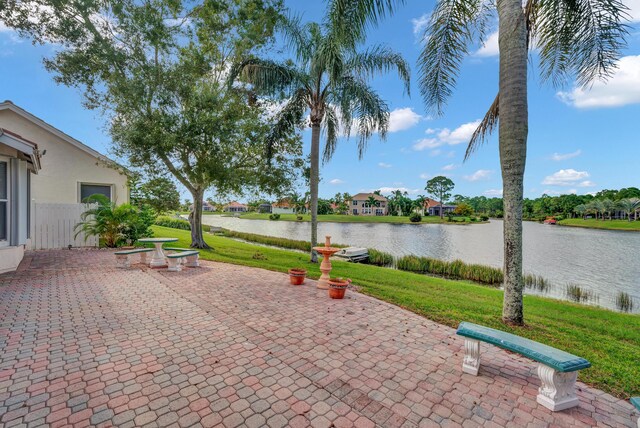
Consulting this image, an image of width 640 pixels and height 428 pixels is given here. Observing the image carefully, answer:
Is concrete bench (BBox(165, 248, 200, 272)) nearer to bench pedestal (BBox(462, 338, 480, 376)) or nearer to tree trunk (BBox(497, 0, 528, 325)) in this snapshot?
bench pedestal (BBox(462, 338, 480, 376))

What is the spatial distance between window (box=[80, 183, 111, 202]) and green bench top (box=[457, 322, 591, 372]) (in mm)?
15893

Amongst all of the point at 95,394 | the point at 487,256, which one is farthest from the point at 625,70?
the point at 487,256

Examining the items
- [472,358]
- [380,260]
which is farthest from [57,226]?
[380,260]

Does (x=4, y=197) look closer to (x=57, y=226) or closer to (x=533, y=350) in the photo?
(x=57, y=226)

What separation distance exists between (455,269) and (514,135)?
35.3 feet

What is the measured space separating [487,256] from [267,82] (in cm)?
1722

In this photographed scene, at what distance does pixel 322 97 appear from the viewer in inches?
438

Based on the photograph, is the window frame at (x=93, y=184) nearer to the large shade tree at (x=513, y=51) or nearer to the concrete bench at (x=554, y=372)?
the large shade tree at (x=513, y=51)

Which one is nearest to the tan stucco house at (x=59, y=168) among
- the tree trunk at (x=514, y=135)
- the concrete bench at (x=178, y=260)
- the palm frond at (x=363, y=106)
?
the concrete bench at (x=178, y=260)

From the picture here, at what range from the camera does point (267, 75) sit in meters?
10.7

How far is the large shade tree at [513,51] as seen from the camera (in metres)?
5.15

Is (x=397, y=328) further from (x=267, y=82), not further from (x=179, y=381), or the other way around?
(x=267, y=82)

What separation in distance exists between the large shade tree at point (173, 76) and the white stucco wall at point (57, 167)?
2448 millimetres

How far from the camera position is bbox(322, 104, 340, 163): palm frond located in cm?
1161
